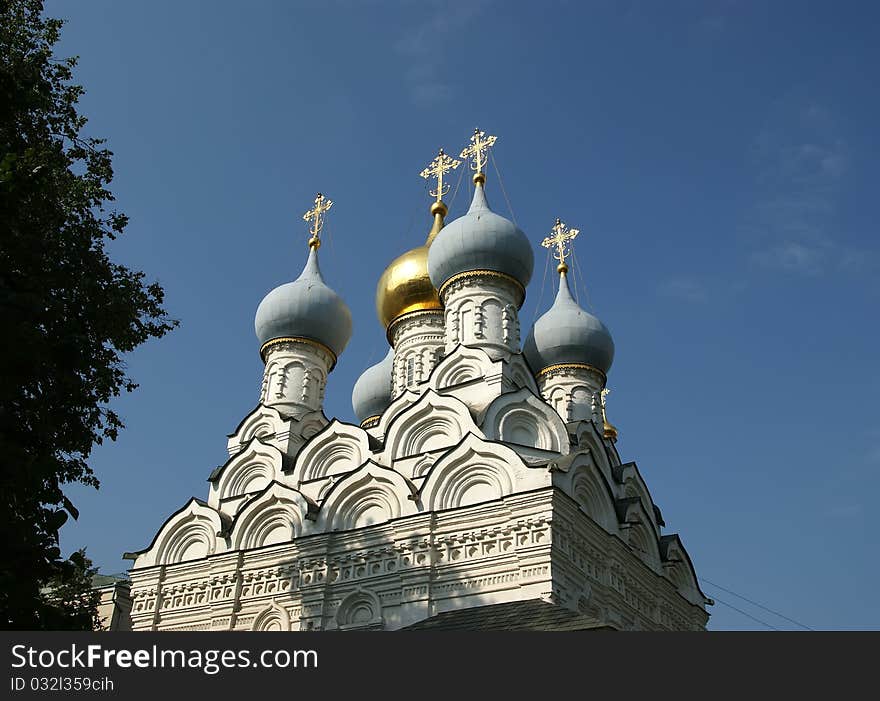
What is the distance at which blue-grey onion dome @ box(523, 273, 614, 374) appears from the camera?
17703mm

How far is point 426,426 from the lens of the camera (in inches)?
550

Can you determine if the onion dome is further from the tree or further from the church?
the tree

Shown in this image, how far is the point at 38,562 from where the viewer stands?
5859 millimetres

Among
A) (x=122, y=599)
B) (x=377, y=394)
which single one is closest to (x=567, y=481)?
(x=377, y=394)

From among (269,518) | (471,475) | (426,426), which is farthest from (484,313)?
(269,518)

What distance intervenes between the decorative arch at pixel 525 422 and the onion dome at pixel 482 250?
2.73m

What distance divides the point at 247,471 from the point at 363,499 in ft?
9.72

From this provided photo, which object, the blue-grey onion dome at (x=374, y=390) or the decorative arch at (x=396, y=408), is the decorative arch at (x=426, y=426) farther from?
the blue-grey onion dome at (x=374, y=390)

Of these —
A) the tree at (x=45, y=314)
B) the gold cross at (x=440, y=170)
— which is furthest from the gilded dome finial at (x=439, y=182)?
the tree at (x=45, y=314)

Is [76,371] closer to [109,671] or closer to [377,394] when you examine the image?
[109,671]

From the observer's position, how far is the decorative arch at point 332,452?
1466 centimetres

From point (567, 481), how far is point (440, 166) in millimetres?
8918

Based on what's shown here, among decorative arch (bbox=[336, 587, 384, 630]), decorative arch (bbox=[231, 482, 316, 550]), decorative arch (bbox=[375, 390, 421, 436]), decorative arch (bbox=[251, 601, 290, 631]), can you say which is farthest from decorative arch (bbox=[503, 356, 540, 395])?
decorative arch (bbox=[251, 601, 290, 631])

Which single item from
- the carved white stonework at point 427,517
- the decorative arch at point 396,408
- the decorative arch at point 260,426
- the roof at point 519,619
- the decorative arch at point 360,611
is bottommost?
the roof at point 519,619
